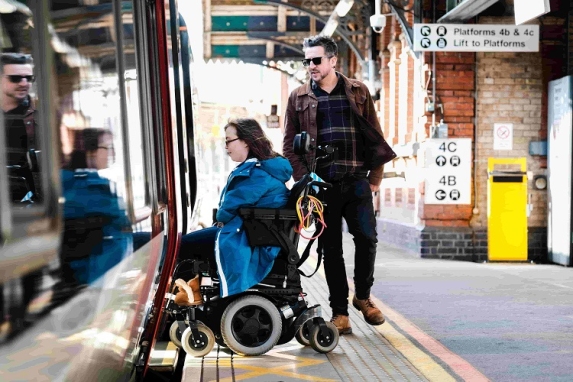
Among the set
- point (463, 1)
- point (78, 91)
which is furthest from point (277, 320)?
point (463, 1)

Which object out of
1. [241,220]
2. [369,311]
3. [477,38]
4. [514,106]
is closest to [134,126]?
[241,220]

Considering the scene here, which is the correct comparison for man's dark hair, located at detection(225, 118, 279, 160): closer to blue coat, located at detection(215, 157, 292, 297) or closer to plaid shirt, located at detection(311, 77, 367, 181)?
blue coat, located at detection(215, 157, 292, 297)

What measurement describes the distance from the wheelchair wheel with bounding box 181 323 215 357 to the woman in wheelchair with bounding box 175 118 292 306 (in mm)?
160

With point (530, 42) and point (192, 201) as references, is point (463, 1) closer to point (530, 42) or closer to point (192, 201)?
point (530, 42)

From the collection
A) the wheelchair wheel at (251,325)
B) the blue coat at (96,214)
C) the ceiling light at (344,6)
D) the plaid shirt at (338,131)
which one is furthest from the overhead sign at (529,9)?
the blue coat at (96,214)

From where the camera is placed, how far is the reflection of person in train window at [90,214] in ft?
5.48

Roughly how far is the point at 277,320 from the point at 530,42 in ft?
23.6

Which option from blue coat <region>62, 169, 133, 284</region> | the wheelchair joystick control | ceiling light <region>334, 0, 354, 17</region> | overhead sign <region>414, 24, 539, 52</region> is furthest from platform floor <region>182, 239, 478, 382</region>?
ceiling light <region>334, 0, 354, 17</region>

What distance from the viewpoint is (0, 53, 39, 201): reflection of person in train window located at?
134cm

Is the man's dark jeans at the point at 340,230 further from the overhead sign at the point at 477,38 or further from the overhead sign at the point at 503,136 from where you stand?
the overhead sign at the point at 503,136

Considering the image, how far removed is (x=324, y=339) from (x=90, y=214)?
3594 millimetres

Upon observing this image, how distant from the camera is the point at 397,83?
1691cm

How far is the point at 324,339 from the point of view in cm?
532

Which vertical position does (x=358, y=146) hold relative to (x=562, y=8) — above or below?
below
